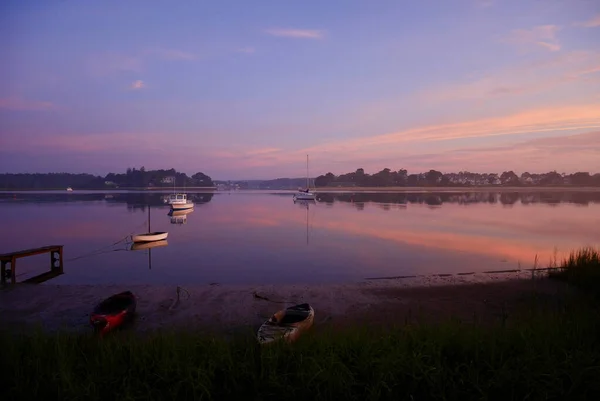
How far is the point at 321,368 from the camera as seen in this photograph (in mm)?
4871

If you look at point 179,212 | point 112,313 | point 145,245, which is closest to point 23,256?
point 145,245

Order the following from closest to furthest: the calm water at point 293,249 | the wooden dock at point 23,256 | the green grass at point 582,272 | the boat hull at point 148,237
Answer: the green grass at point 582,272, the wooden dock at point 23,256, the calm water at point 293,249, the boat hull at point 148,237

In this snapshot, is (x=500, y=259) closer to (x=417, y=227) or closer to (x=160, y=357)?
(x=417, y=227)

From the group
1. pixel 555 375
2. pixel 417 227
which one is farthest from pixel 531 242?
pixel 555 375

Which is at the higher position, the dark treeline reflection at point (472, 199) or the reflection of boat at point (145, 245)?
the dark treeline reflection at point (472, 199)

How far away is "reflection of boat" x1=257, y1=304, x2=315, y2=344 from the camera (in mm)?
7197

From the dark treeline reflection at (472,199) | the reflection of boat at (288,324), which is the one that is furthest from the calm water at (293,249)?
the dark treeline reflection at (472,199)

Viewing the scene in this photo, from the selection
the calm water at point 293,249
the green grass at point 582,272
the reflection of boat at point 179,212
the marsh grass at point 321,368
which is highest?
the marsh grass at point 321,368

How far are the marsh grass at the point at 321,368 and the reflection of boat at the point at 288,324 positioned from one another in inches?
53.4

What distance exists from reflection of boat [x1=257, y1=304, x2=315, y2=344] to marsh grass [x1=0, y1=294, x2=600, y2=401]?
4.45 ft

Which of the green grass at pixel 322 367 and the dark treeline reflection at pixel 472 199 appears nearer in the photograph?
the green grass at pixel 322 367

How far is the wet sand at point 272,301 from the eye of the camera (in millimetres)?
10500

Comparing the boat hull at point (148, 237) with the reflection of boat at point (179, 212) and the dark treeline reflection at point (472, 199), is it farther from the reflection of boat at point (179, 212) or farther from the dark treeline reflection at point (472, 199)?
the dark treeline reflection at point (472, 199)

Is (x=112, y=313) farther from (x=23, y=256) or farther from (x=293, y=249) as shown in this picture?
(x=293, y=249)
